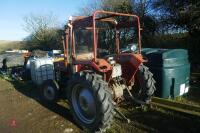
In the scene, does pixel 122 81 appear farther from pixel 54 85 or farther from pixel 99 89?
pixel 54 85

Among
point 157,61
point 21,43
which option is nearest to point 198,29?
point 157,61

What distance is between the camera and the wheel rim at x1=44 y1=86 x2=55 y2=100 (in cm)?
791

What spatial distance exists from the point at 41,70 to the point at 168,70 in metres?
5.02

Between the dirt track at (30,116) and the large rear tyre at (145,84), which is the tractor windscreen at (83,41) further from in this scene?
the dirt track at (30,116)

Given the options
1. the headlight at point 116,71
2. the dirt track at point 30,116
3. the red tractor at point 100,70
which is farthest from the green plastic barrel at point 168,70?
the dirt track at point 30,116

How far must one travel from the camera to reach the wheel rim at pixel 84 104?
19.5ft

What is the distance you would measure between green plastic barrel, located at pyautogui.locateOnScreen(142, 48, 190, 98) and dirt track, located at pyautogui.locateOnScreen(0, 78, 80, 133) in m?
2.57

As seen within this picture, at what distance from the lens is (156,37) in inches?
658

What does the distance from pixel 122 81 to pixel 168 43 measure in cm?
971

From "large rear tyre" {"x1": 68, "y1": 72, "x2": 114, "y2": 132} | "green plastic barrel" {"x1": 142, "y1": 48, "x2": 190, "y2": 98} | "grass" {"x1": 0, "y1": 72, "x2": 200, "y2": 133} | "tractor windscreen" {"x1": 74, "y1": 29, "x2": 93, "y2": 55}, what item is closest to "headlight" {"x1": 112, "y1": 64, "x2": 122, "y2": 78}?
"large rear tyre" {"x1": 68, "y1": 72, "x2": 114, "y2": 132}

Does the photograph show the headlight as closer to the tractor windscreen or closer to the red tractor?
the red tractor

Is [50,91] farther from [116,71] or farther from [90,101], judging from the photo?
[116,71]

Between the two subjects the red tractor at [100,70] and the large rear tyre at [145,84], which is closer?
the red tractor at [100,70]

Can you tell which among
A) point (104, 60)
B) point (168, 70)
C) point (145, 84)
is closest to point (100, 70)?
point (104, 60)
